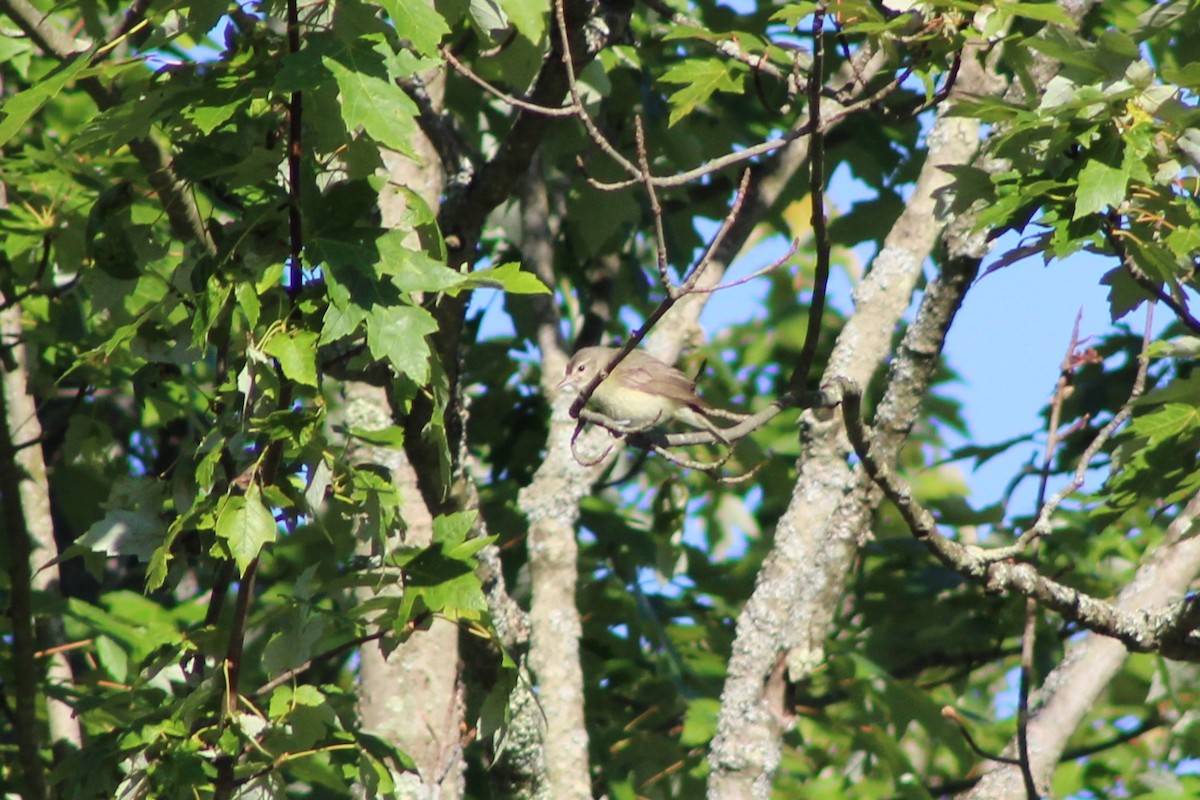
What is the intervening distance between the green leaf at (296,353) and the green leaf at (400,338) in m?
0.11

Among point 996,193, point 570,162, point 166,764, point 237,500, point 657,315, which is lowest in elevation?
point 166,764

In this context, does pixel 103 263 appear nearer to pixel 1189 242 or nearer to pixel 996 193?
pixel 996 193

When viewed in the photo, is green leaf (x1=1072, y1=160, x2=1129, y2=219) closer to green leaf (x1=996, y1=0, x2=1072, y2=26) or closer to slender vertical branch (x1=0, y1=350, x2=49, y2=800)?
green leaf (x1=996, y1=0, x2=1072, y2=26)

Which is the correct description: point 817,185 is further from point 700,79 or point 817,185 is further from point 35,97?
point 35,97

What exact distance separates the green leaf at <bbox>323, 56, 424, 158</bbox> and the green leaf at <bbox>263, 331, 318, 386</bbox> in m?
0.39

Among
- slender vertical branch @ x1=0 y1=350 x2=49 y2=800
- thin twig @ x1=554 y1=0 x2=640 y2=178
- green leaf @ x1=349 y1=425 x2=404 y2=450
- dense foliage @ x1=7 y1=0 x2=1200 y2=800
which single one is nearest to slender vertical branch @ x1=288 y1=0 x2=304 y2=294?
dense foliage @ x1=7 y1=0 x2=1200 y2=800

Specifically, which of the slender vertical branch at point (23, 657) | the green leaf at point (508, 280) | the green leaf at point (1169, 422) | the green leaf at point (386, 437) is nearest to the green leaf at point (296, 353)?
the green leaf at point (508, 280)

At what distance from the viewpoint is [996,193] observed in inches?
129

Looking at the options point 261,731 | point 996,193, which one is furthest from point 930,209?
point 261,731

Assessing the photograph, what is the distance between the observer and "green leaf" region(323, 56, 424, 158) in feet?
7.66

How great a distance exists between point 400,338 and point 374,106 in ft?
1.36

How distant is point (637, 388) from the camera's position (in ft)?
17.4

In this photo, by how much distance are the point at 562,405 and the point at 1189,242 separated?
222 centimetres

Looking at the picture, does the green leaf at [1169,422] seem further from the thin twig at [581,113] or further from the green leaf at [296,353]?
the green leaf at [296,353]
